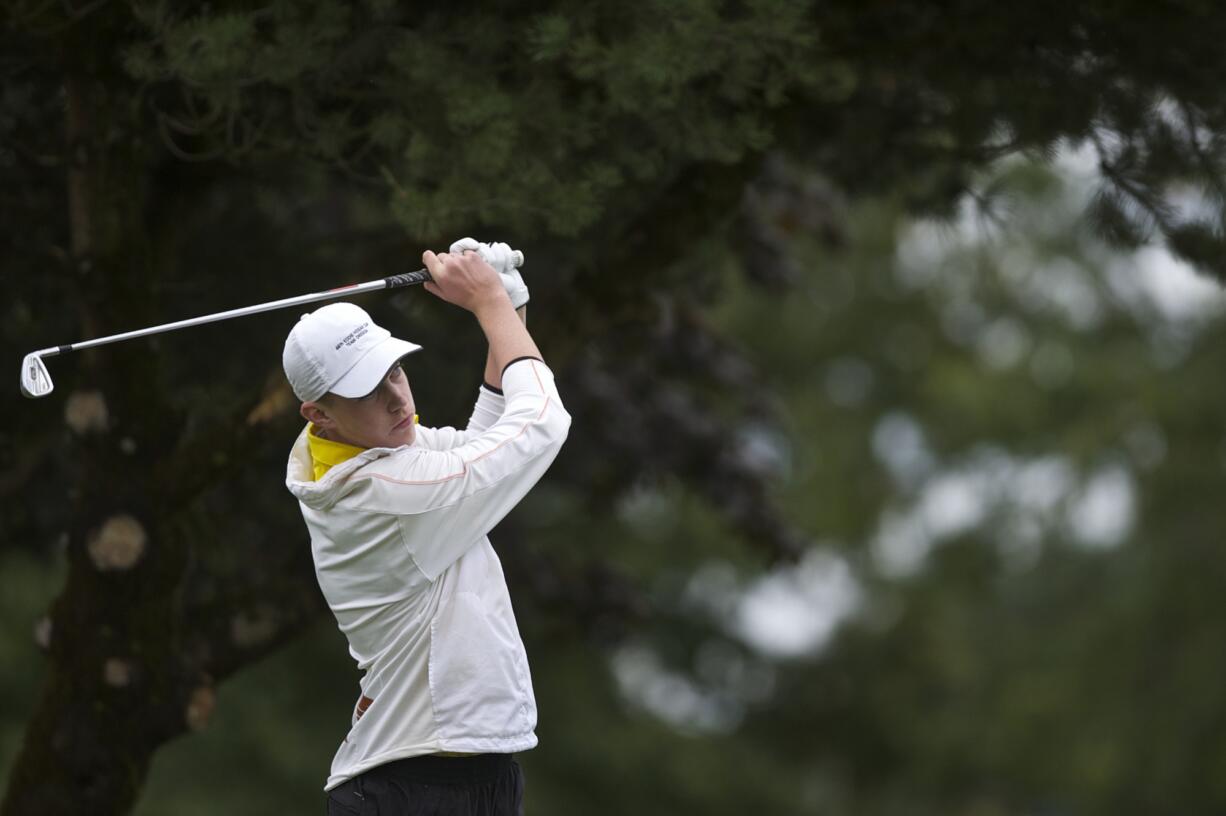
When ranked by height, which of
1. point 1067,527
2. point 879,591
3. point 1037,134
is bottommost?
point 1037,134

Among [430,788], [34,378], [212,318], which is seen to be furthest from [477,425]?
[34,378]

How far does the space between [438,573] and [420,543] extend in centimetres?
7

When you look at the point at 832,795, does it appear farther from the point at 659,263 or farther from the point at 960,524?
the point at 659,263

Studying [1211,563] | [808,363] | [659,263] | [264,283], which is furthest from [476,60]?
[808,363]

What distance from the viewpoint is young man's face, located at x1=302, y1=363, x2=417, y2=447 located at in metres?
3.50

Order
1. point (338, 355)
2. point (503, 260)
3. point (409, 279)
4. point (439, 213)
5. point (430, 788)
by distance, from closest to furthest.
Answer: point (338, 355)
point (430, 788)
point (503, 260)
point (409, 279)
point (439, 213)

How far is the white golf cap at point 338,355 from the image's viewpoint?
343 cm

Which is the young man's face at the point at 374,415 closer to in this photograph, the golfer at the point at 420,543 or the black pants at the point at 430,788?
the golfer at the point at 420,543

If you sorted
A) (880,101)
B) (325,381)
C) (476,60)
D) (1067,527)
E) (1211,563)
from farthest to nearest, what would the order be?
(1067,527) < (1211,563) < (880,101) < (476,60) < (325,381)

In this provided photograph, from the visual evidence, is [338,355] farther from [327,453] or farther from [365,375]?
[327,453]

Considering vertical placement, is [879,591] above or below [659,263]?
above

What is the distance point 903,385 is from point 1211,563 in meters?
5.14

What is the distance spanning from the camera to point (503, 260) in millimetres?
3668

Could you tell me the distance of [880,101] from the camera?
5.76 m
